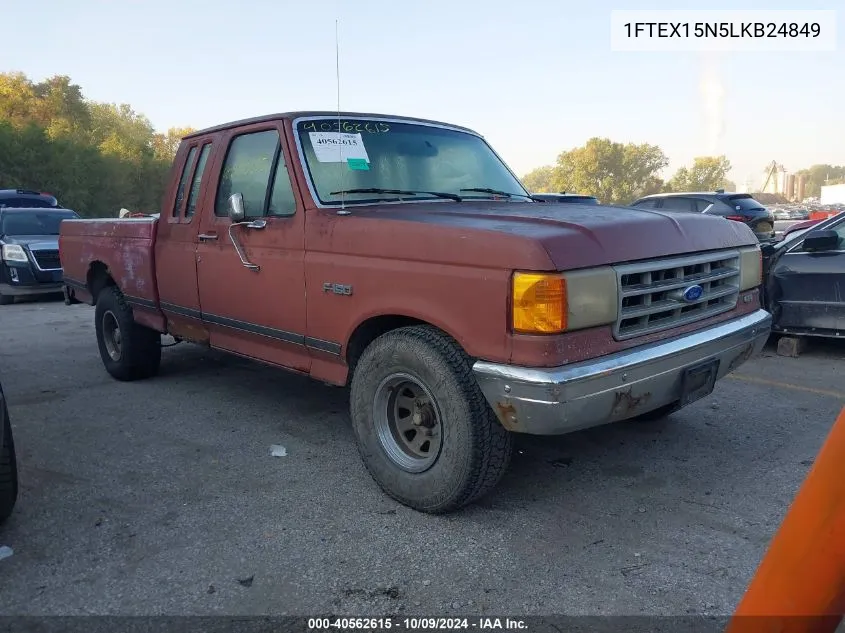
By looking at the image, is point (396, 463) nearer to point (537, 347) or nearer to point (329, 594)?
point (329, 594)

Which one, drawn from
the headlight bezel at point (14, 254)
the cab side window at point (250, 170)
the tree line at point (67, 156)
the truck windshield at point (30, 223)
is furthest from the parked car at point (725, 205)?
the tree line at point (67, 156)

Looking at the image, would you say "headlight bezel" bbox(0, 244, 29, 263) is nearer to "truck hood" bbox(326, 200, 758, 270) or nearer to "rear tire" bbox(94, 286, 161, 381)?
"rear tire" bbox(94, 286, 161, 381)

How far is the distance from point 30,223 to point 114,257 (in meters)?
8.68

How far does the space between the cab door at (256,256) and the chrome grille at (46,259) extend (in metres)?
8.85

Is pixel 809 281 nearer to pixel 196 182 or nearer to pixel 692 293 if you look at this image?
pixel 692 293

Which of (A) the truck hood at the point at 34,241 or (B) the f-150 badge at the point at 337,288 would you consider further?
(A) the truck hood at the point at 34,241

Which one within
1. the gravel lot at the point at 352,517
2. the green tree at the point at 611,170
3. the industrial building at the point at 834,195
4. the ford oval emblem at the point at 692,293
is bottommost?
the gravel lot at the point at 352,517

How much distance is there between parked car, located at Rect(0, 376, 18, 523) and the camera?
2945 millimetres

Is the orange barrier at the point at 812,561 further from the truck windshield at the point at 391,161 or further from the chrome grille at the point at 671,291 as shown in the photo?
the truck windshield at the point at 391,161

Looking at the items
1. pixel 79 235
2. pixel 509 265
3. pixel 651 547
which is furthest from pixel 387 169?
pixel 79 235

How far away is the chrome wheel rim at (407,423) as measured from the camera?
124 inches

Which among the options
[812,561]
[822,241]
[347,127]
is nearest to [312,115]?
[347,127]

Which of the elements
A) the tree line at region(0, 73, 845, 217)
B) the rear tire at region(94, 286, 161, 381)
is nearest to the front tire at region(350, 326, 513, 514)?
the rear tire at region(94, 286, 161, 381)

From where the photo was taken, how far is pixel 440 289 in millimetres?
2895
